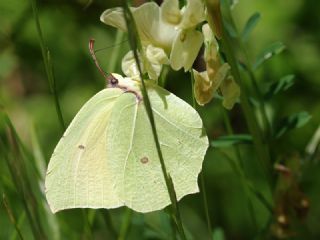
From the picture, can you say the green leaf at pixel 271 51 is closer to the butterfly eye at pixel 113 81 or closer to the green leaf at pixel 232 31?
the green leaf at pixel 232 31

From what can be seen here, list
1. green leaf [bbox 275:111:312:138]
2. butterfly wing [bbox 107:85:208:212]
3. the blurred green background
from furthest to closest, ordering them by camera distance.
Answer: the blurred green background → green leaf [bbox 275:111:312:138] → butterfly wing [bbox 107:85:208:212]

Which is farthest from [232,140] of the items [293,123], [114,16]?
[114,16]

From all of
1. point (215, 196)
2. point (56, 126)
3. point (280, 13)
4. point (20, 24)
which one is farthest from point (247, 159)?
point (20, 24)

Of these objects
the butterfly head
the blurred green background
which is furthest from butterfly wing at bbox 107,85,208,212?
the blurred green background

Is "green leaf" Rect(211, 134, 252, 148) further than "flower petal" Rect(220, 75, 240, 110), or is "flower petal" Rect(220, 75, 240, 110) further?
"green leaf" Rect(211, 134, 252, 148)

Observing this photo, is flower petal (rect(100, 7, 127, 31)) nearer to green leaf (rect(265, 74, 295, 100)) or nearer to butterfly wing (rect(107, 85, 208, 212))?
butterfly wing (rect(107, 85, 208, 212))

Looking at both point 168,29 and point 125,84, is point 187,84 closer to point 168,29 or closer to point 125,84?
point 125,84

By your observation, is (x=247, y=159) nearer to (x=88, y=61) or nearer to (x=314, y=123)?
(x=314, y=123)
